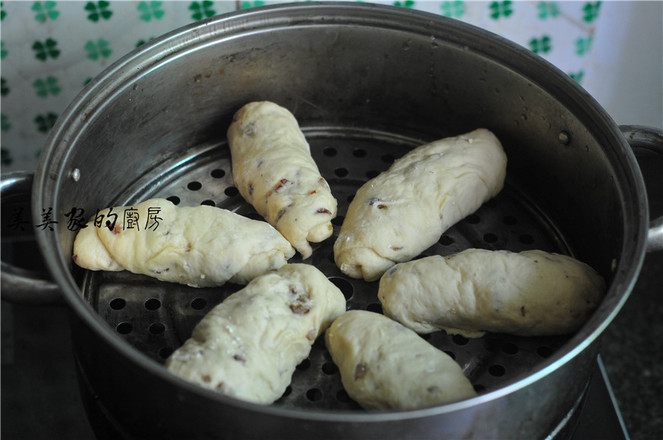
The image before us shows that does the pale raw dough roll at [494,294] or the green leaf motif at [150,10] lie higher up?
the green leaf motif at [150,10]

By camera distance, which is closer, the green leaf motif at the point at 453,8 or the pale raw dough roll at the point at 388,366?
the pale raw dough roll at the point at 388,366

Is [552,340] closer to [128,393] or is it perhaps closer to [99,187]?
[128,393]

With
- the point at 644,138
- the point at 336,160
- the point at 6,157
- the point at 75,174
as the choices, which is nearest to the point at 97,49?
the point at 6,157

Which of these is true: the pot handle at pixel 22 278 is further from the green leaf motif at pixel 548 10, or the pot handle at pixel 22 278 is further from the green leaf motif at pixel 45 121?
the green leaf motif at pixel 548 10

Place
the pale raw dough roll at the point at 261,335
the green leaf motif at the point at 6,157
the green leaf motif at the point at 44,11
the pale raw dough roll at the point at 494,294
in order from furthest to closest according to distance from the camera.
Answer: the green leaf motif at the point at 6,157
the green leaf motif at the point at 44,11
the pale raw dough roll at the point at 494,294
the pale raw dough roll at the point at 261,335

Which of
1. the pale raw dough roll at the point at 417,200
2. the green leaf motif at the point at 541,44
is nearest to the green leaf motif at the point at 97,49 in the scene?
the pale raw dough roll at the point at 417,200

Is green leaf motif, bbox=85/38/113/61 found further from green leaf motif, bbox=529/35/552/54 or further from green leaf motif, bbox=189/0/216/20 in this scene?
green leaf motif, bbox=529/35/552/54

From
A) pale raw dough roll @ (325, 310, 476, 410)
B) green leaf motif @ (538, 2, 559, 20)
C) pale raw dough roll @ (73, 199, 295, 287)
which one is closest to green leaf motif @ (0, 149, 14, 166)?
pale raw dough roll @ (73, 199, 295, 287)

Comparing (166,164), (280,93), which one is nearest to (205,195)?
(166,164)
